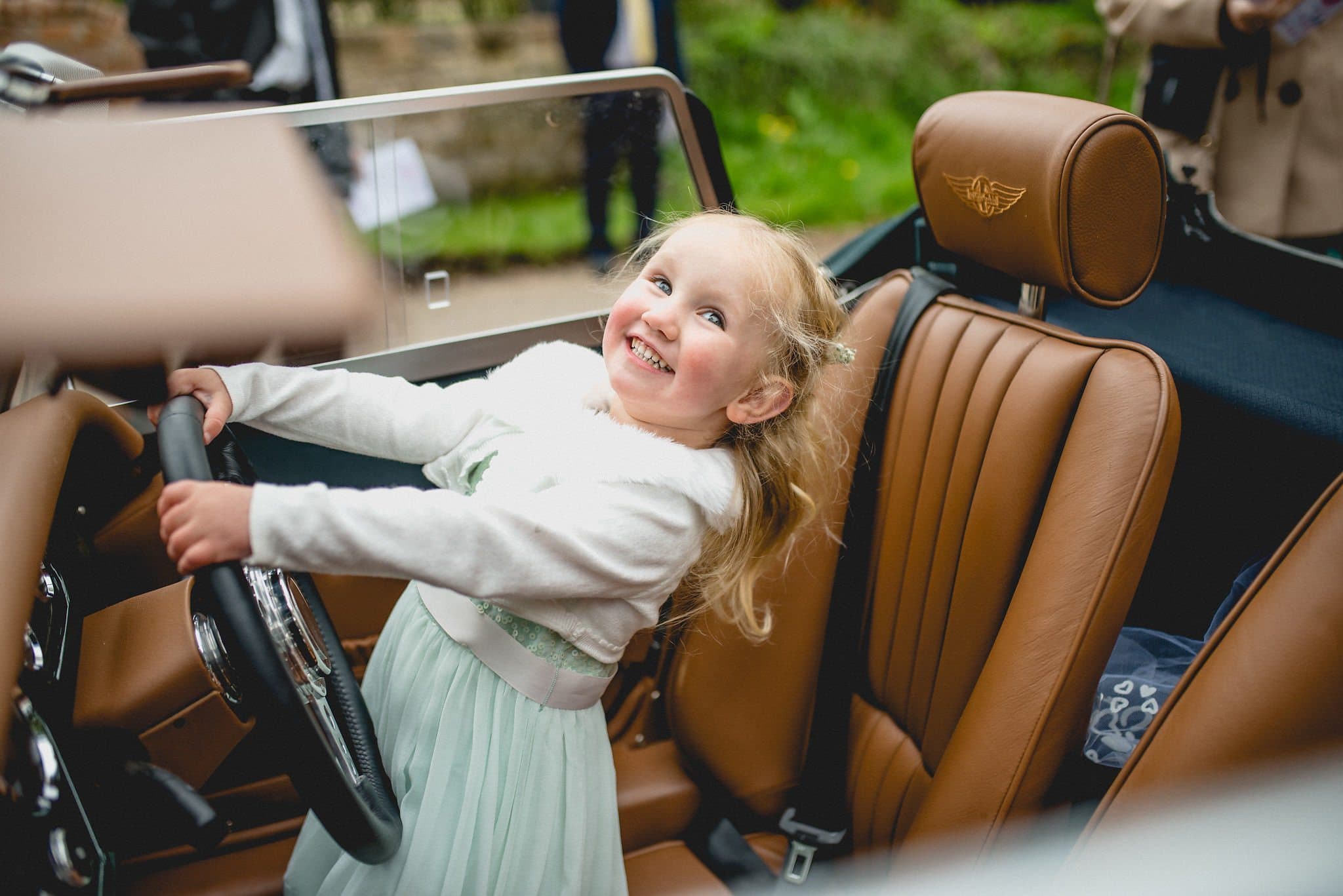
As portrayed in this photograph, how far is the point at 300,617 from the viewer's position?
3.40 feet

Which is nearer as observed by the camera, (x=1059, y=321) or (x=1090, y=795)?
(x=1090, y=795)

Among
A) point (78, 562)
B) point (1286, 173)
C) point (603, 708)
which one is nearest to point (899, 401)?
point (603, 708)

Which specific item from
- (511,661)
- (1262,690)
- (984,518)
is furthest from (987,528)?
(511,661)

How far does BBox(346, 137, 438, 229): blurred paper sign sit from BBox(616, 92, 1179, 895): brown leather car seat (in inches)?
31.2

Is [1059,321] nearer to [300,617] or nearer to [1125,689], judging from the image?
[1125,689]

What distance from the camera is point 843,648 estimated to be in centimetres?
134

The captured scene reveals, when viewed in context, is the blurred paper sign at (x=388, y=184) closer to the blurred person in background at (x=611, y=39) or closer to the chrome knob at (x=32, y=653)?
the chrome knob at (x=32, y=653)

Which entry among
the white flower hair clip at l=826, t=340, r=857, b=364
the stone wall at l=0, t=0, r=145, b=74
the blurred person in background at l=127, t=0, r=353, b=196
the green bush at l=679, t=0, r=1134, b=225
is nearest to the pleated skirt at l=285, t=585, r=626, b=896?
the white flower hair clip at l=826, t=340, r=857, b=364

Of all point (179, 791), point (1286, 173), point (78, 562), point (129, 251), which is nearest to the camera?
point (129, 251)

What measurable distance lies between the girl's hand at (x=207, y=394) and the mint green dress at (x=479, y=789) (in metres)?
0.32

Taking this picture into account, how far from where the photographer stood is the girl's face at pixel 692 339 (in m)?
1.06

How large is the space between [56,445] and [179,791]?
360 mm

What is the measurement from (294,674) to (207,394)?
28 cm

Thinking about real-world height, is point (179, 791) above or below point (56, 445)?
below
